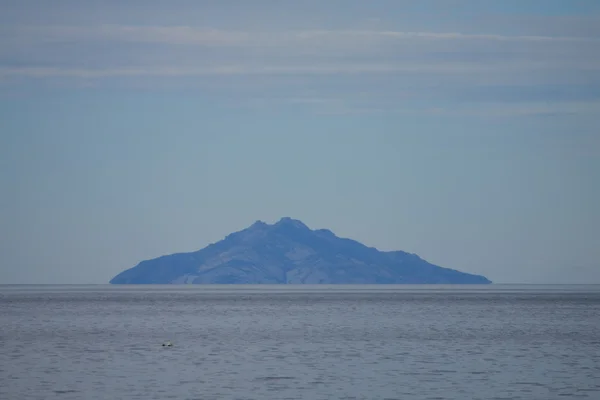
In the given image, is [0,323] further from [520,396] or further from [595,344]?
[520,396]

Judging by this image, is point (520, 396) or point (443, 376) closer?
point (520, 396)

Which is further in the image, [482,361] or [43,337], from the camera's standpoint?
[43,337]

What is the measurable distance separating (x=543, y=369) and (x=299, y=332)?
40863mm

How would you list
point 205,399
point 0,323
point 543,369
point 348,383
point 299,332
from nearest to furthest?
point 205,399 → point 348,383 → point 543,369 → point 299,332 → point 0,323

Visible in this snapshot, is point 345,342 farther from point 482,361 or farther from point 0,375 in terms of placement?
point 0,375

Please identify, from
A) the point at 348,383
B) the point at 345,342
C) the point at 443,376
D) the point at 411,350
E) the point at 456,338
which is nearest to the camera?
the point at 348,383

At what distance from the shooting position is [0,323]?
115 m

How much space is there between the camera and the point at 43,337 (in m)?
88.8

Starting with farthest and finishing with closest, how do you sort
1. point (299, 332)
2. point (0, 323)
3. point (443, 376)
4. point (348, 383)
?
point (0, 323) → point (299, 332) → point (443, 376) → point (348, 383)

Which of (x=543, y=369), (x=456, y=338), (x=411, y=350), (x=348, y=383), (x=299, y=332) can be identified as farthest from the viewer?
(x=299, y=332)

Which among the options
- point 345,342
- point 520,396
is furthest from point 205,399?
point 345,342

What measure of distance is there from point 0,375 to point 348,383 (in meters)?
19.4

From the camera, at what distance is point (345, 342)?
81188 millimetres

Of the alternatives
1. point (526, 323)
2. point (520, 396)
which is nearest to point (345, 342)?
point (520, 396)
